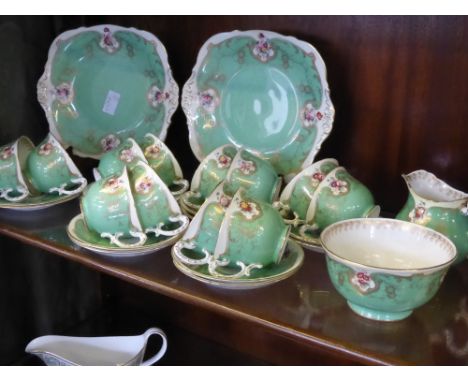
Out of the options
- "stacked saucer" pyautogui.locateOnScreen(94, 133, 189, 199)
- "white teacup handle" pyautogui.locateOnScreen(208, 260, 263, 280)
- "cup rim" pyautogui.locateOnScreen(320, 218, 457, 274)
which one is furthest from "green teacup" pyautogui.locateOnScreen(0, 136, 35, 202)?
"cup rim" pyautogui.locateOnScreen(320, 218, 457, 274)

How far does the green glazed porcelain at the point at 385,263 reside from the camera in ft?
1.80

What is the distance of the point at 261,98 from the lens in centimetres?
90

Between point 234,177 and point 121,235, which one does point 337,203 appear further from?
point 121,235

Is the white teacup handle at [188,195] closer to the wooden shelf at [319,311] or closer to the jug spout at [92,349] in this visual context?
the wooden shelf at [319,311]

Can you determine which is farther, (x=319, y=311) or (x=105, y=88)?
(x=105, y=88)

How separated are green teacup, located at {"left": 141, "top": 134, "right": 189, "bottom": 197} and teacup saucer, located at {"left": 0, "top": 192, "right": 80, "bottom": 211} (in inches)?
4.8

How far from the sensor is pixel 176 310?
1177mm

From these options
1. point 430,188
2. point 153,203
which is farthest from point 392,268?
point 153,203

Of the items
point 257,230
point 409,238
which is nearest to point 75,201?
point 257,230

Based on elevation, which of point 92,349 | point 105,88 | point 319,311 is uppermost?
point 105,88

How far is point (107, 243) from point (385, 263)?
1.10ft

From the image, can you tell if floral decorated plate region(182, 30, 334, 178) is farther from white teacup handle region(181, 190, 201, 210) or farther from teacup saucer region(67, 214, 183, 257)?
teacup saucer region(67, 214, 183, 257)

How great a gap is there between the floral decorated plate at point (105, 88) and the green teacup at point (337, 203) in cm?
35

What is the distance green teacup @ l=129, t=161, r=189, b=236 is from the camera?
733 millimetres
